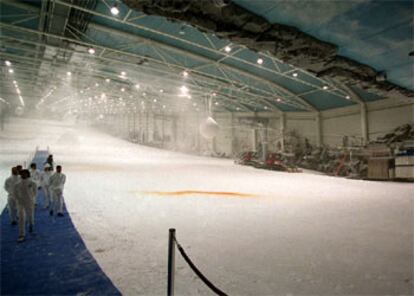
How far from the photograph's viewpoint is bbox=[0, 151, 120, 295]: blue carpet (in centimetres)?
329

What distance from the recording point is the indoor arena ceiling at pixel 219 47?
23.0 ft

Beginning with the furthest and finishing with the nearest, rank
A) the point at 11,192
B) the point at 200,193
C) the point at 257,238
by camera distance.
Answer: the point at 200,193 → the point at 11,192 → the point at 257,238

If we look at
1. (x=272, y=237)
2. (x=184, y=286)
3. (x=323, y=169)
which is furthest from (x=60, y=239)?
(x=323, y=169)

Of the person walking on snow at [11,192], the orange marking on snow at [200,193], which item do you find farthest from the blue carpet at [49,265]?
the orange marking on snow at [200,193]

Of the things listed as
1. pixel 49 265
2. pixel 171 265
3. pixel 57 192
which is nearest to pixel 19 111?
pixel 57 192

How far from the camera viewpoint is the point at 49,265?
3.88 metres

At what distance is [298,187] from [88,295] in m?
9.87

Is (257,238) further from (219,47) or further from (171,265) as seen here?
(219,47)

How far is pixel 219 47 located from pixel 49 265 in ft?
43.0

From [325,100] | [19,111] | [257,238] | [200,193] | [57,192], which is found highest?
[19,111]

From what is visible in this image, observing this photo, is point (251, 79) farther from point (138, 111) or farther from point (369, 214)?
point (138, 111)

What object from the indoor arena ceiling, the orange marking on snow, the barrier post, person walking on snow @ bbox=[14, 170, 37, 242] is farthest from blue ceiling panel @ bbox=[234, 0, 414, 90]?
person walking on snow @ bbox=[14, 170, 37, 242]

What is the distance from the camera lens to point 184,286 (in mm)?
3469

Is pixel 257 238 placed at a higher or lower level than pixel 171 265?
lower
